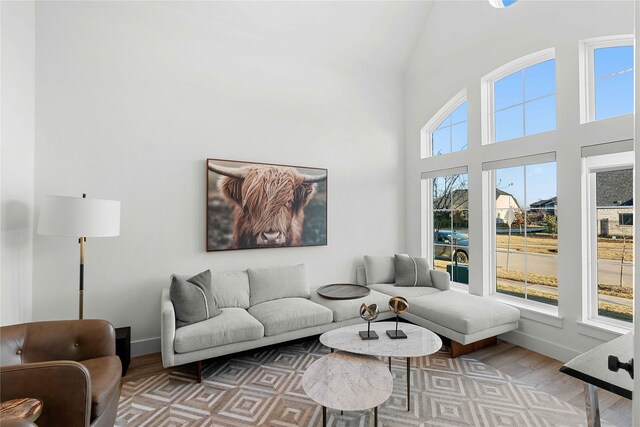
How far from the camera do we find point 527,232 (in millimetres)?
3473

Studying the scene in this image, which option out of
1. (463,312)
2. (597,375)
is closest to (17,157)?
(597,375)

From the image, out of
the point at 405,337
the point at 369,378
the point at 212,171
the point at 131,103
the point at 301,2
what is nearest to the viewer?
the point at 369,378

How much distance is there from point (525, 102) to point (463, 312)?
241 centimetres

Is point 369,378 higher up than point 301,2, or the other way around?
point 301,2

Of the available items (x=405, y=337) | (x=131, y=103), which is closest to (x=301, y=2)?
(x=131, y=103)

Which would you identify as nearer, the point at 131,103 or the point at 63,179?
the point at 63,179

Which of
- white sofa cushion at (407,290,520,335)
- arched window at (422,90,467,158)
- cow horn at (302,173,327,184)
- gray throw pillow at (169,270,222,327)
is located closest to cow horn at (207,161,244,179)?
cow horn at (302,173,327,184)

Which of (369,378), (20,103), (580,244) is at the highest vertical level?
(20,103)

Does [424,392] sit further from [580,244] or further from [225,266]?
[225,266]

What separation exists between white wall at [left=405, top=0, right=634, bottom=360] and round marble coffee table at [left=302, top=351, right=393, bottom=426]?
6.99ft

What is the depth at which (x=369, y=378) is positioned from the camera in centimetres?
190

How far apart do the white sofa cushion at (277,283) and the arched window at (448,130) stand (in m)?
2.58

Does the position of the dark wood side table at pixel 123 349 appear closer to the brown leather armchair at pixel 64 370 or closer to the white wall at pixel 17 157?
the brown leather armchair at pixel 64 370

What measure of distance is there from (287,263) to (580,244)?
2.98 m
